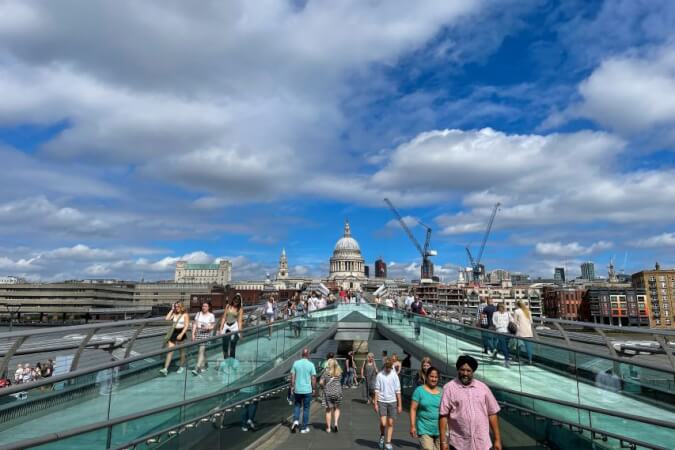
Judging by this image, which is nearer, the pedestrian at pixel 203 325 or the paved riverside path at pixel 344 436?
the paved riverside path at pixel 344 436

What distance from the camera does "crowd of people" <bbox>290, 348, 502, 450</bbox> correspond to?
4.69m

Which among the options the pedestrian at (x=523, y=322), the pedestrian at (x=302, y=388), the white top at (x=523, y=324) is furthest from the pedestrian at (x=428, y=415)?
the white top at (x=523, y=324)

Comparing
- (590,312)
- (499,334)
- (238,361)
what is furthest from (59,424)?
(590,312)

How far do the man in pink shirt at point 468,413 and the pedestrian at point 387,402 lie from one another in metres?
3.76

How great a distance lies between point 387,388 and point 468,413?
4183 mm

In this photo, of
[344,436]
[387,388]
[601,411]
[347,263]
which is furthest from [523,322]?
[347,263]

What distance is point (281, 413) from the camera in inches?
408

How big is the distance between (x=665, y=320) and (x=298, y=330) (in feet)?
422

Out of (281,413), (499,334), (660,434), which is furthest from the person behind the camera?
(281,413)

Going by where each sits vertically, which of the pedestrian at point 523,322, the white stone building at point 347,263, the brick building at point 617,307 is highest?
the white stone building at point 347,263

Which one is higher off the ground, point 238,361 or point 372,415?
point 238,361

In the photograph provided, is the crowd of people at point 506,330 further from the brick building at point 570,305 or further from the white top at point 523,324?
the brick building at point 570,305

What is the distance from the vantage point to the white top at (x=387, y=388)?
8617mm

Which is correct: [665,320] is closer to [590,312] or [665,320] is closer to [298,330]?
[590,312]
